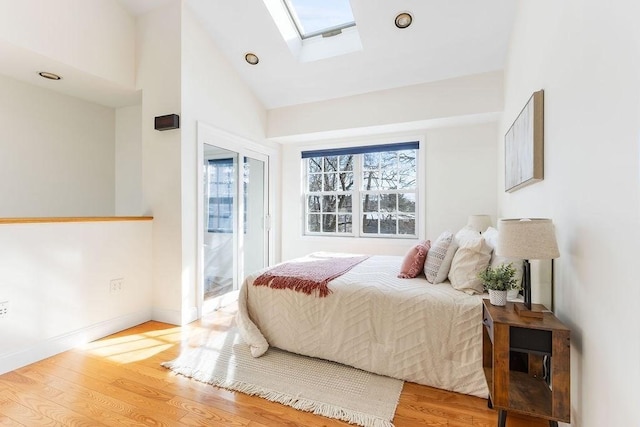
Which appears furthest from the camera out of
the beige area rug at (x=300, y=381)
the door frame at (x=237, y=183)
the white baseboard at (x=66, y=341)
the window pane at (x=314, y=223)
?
the window pane at (x=314, y=223)

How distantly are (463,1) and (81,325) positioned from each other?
419cm

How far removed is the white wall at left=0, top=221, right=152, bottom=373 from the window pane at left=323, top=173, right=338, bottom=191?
2.41 meters

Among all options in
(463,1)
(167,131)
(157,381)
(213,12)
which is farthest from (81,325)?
(463,1)

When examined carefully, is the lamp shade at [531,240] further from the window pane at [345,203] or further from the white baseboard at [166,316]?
the window pane at [345,203]

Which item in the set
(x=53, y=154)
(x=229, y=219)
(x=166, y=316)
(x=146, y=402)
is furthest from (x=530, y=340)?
(x=53, y=154)

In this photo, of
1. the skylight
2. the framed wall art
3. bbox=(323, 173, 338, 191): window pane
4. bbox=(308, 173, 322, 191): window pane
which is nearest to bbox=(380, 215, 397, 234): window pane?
bbox=(323, 173, 338, 191): window pane

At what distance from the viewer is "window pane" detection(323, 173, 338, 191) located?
4496mm

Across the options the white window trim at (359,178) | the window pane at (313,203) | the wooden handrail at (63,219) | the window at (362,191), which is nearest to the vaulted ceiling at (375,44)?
the white window trim at (359,178)

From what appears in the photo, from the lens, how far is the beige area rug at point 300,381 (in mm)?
1715

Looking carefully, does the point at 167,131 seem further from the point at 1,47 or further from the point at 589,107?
the point at 589,107

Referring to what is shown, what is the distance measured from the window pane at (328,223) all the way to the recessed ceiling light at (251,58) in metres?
2.19

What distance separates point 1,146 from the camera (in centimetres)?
296

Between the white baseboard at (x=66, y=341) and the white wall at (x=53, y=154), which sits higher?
the white wall at (x=53, y=154)

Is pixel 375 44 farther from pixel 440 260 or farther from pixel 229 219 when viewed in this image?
pixel 229 219
